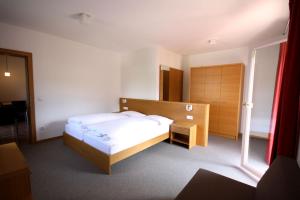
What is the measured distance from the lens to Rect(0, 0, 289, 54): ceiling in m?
2.09

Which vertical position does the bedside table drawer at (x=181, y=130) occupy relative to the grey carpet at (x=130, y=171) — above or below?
above

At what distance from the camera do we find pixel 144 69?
443 centimetres

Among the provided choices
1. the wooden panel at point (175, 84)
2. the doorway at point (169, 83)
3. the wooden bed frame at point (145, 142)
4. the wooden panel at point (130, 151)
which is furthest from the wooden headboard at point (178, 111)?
the wooden panel at point (175, 84)

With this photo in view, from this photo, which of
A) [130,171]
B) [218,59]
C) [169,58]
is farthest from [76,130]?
[218,59]

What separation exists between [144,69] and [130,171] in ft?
9.77

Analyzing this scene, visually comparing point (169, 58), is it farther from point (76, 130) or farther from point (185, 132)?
point (76, 130)

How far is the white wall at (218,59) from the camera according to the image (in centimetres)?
398

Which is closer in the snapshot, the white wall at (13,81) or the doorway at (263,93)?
the doorway at (263,93)

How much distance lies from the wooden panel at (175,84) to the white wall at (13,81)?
18.2 feet

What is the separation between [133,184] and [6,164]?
1446 millimetres

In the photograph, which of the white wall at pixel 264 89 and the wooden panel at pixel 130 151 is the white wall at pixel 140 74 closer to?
the wooden panel at pixel 130 151

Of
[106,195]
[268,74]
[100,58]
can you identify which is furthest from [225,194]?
[100,58]

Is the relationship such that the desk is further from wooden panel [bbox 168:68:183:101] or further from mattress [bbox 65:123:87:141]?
wooden panel [bbox 168:68:183:101]

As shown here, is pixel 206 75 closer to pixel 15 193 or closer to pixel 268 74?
pixel 268 74
